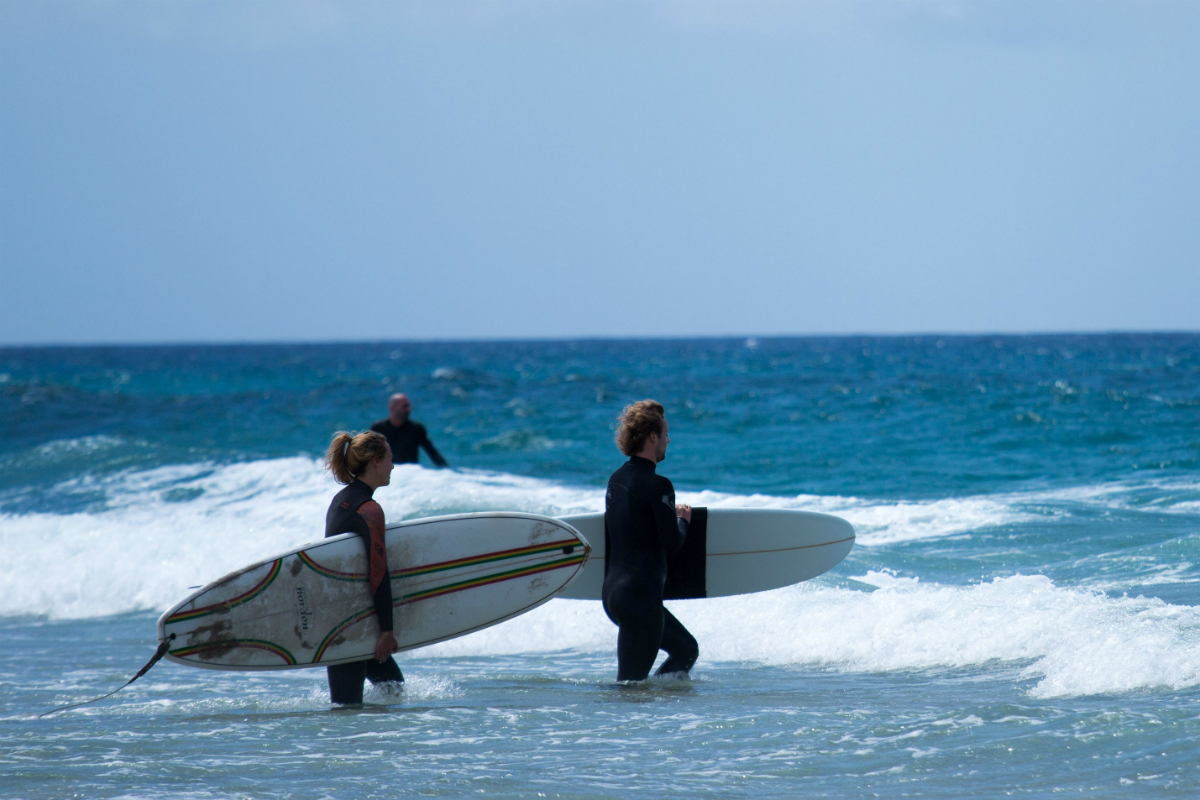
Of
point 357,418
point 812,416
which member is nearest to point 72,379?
point 357,418

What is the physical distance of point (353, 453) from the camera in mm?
4039

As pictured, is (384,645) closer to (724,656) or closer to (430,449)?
(724,656)

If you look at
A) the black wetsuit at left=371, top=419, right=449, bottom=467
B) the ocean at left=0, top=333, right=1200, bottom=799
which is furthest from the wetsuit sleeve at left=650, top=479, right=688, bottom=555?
the black wetsuit at left=371, top=419, right=449, bottom=467

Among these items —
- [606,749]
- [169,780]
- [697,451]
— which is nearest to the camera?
[169,780]

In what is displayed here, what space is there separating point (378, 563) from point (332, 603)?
0.42 meters

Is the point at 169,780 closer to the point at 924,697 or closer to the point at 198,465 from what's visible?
the point at 924,697

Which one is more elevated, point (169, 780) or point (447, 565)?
point (447, 565)

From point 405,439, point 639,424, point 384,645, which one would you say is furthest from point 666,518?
point 405,439

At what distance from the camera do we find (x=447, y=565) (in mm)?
4648

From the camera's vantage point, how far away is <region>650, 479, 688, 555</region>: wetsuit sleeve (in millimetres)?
4273

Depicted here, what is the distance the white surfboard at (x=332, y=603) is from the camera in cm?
437

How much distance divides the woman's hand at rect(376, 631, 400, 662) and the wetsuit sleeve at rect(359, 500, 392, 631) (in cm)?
3

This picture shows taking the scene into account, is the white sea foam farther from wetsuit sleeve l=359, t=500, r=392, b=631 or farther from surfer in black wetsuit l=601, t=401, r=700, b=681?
wetsuit sleeve l=359, t=500, r=392, b=631

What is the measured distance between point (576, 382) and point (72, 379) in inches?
989
